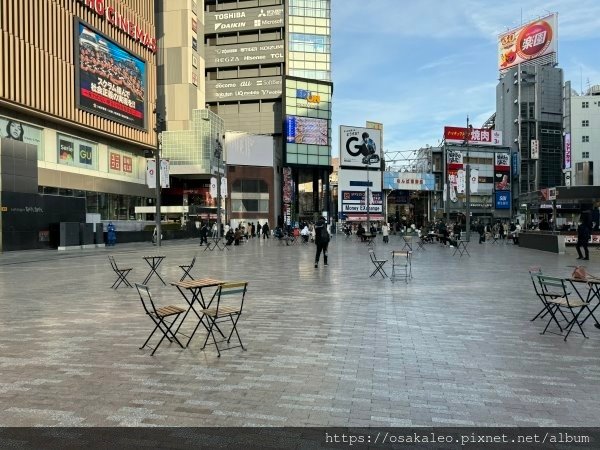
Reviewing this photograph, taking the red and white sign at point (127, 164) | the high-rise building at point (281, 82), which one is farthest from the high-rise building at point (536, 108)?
the red and white sign at point (127, 164)

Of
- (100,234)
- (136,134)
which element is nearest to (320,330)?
(100,234)

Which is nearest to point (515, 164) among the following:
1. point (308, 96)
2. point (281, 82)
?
point (308, 96)

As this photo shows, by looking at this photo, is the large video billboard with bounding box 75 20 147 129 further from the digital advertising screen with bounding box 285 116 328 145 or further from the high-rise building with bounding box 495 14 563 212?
the high-rise building with bounding box 495 14 563 212

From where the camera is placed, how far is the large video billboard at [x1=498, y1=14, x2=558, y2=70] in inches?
3287

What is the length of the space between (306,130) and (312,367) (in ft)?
245

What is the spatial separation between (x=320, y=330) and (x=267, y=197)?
65.1m

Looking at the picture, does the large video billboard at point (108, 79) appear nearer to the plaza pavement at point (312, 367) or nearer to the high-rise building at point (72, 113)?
the high-rise building at point (72, 113)

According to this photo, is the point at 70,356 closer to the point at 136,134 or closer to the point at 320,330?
the point at 320,330

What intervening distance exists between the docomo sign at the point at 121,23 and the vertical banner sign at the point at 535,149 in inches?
2491

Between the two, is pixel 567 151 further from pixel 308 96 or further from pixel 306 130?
pixel 308 96

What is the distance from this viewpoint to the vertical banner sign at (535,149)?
84006 mm

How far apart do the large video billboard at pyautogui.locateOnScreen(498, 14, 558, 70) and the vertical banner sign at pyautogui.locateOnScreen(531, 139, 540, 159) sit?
48.1 ft

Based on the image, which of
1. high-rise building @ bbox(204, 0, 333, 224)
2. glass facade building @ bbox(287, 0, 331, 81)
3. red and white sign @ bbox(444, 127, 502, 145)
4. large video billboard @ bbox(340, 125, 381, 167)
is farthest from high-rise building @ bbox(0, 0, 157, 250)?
red and white sign @ bbox(444, 127, 502, 145)

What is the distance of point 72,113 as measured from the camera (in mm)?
40125
